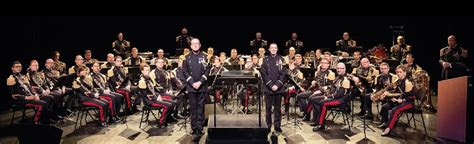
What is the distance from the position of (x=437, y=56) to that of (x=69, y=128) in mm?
11343

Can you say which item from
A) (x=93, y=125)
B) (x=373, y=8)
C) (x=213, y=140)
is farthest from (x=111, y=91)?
(x=373, y=8)

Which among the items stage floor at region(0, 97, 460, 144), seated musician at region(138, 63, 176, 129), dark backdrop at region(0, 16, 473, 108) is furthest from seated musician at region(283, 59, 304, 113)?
dark backdrop at region(0, 16, 473, 108)

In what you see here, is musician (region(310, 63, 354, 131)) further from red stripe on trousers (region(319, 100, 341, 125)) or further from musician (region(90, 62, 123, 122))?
musician (region(90, 62, 123, 122))

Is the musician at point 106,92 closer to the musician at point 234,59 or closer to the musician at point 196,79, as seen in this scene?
the musician at point 196,79

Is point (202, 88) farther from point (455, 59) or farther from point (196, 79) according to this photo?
point (455, 59)

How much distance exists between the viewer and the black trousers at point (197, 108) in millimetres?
6648

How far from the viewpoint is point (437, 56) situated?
1280 cm

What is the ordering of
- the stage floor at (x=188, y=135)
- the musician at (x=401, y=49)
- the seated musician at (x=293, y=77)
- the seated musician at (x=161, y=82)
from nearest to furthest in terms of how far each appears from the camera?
1. the stage floor at (x=188, y=135)
2. the seated musician at (x=161, y=82)
3. the seated musician at (x=293, y=77)
4. the musician at (x=401, y=49)

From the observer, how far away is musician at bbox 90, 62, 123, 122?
25.4 ft

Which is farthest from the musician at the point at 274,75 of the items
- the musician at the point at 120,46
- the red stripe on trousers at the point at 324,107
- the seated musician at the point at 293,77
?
the musician at the point at 120,46

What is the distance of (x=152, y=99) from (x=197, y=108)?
1089 mm

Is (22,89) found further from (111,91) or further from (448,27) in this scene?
(448,27)

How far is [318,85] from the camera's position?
7.92 meters

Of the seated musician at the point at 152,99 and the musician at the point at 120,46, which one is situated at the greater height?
the musician at the point at 120,46
